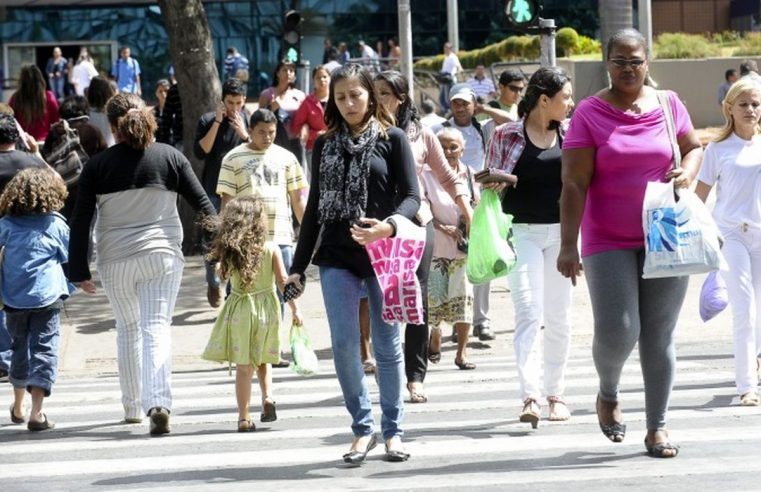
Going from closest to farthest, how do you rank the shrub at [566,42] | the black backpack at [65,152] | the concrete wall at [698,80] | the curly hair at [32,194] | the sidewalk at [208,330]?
the curly hair at [32,194], the sidewalk at [208,330], the black backpack at [65,152], the concrete wall at [698,80], the shrub at [566,42]

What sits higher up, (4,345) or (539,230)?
(539,230)

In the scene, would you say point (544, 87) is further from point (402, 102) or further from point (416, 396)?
point (416, 396)

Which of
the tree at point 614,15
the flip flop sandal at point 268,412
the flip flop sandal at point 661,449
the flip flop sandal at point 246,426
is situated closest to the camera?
the flip flop sandal at point 661,449

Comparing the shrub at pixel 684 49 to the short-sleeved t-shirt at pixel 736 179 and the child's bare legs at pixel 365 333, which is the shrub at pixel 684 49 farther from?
the short-sleeved t-shirt at pixel 736 179

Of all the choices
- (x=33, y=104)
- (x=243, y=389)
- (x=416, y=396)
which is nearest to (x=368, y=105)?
(x=243, y=389)

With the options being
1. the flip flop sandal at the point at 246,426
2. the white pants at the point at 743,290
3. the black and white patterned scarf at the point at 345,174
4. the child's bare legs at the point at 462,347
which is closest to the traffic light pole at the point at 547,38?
the child's bare legs at the point at 462,347

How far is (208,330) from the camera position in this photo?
14.1 m

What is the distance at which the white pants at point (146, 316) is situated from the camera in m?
9.00

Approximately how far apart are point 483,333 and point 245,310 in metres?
4.25

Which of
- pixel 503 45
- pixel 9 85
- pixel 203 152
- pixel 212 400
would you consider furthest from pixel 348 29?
pixel 212 400

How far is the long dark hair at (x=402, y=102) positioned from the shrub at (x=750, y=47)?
2643 centimetres

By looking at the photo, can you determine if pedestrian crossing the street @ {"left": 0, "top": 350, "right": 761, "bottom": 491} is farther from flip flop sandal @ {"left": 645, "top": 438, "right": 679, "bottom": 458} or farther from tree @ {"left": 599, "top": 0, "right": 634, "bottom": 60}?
tree @ {"left": 599, "top": 0, "right": 634, "bottom": 60}

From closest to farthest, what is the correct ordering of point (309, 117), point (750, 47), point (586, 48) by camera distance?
point (309, 117) → point (750, 47) → point (586, 48)

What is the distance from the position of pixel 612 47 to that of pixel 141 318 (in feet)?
11.0
